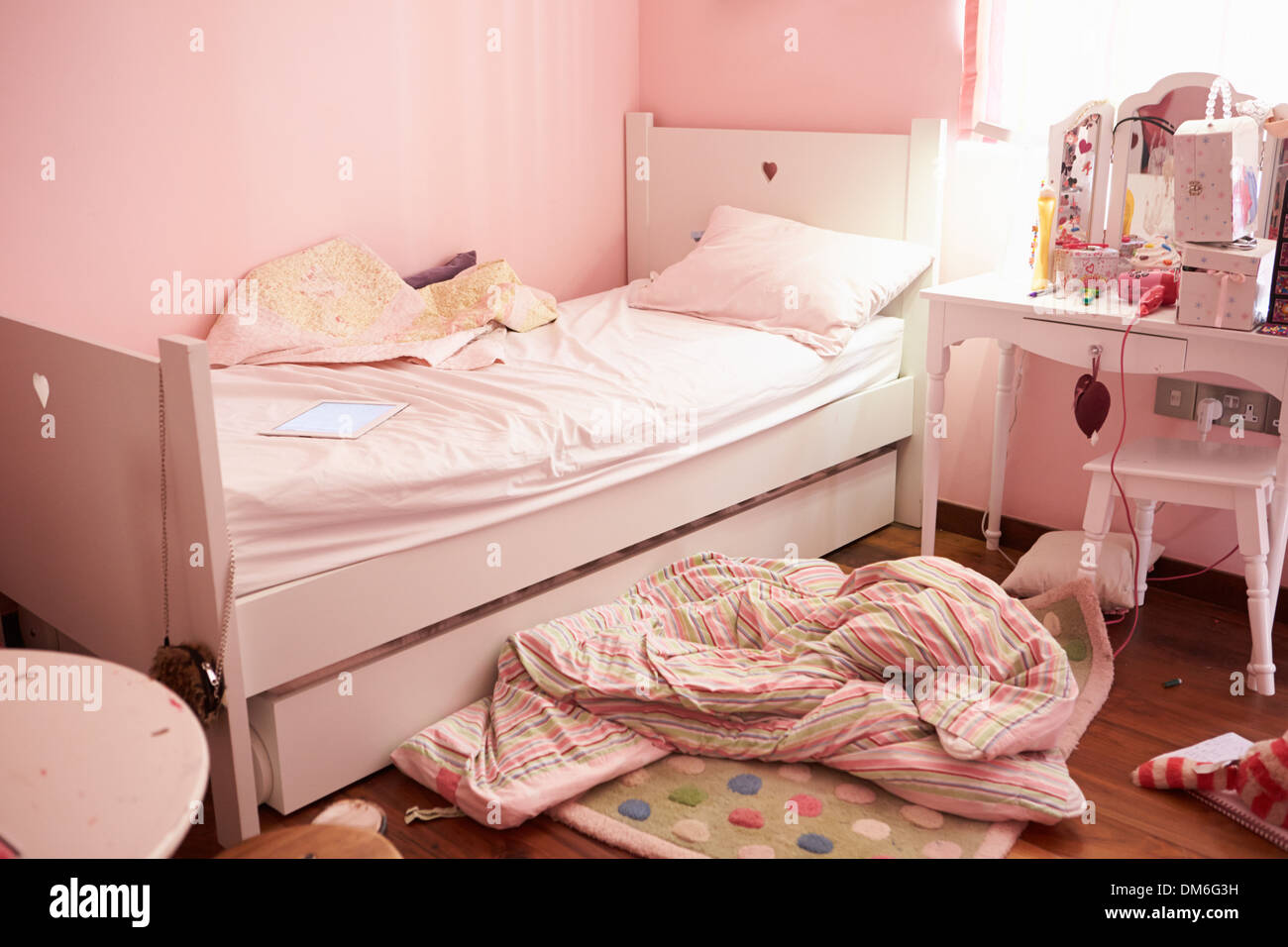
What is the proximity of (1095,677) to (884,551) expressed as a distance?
79 centimetres

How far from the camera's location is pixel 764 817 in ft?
5.83

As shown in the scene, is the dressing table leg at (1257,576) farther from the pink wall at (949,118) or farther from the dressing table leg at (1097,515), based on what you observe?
the pink wall at (949,118)

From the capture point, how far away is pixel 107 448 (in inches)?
68.4

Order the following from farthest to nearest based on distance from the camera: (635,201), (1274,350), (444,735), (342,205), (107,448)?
(635,201)
(342,205)
(1274,350)
(444,735)
(107,448)

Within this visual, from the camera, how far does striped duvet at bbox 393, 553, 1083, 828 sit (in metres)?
1.78

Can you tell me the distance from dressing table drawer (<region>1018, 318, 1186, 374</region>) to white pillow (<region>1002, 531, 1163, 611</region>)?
1.53 ft

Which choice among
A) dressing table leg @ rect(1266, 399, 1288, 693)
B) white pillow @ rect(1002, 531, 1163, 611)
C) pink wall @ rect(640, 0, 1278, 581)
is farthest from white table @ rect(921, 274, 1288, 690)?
white pillow @ rect(1002, 531, 1163, 611)

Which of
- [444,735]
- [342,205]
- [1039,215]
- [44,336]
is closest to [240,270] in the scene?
[342,205]

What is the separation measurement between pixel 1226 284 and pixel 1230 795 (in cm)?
93

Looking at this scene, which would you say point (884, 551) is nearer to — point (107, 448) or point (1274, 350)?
point (1274, 350)

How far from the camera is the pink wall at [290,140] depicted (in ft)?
7.41

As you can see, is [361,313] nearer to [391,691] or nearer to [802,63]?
[391,691]

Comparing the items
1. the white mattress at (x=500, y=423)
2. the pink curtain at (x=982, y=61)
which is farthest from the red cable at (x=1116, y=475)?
the pink curtain at (x=982, y=61)

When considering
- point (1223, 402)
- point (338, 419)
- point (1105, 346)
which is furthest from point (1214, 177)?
point (338, 419)
